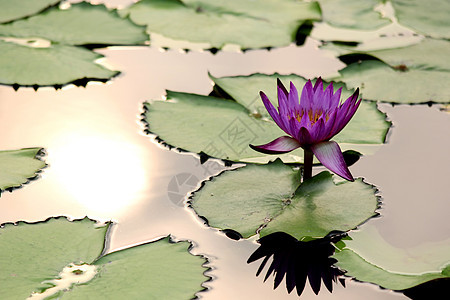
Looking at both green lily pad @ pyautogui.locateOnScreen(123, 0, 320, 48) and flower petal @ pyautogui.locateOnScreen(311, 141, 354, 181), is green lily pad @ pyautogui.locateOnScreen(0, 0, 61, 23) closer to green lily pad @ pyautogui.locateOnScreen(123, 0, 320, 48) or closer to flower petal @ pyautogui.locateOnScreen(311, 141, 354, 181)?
green lily pad @ pyautogui.locateOnScreen(123, 0, 320, 48)

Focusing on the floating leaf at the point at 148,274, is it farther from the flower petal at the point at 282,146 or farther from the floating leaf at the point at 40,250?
the flower petal at the point at 282,146

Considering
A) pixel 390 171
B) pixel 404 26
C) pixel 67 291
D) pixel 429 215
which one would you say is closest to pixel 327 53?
pixel 404 26

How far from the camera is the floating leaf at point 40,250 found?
1813 mm

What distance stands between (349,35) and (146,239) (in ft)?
5.94

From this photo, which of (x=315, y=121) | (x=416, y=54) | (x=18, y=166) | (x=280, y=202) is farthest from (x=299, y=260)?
(x=416, y=54)

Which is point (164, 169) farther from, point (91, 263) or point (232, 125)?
point (91, 263)

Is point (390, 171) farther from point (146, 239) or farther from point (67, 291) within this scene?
point (67, 291)

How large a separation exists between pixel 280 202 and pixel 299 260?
210 millimetres

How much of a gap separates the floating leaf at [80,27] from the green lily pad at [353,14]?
1.00 metres

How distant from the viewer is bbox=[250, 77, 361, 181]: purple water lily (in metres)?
2.03

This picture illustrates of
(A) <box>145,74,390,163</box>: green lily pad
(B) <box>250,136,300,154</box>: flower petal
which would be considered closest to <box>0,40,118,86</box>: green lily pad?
(A) <box>145,74,390,163</box>: green lily pad

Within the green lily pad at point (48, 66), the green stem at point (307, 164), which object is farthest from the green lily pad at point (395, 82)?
the green lily pad at point (48, 66)

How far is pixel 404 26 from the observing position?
11.3 ft

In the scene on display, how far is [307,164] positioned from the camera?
7.17ft
